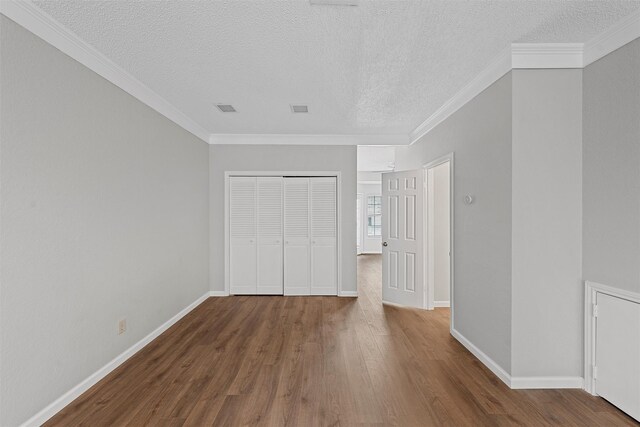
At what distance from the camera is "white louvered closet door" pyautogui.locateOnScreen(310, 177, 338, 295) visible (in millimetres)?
5047

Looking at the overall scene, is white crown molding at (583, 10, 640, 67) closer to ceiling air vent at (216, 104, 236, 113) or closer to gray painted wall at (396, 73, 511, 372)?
gray painted wall at (396, 73, 511, 372)

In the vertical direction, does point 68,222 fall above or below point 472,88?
below

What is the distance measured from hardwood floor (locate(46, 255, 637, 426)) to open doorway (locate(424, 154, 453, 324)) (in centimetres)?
75

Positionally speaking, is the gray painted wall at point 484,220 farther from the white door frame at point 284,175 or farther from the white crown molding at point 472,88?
the white door frame at point 284,175

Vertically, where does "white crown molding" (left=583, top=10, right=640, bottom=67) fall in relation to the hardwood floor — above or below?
above

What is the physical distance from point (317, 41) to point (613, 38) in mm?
2095

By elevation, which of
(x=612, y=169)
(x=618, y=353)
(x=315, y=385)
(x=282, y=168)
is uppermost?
(x=282, y=168)

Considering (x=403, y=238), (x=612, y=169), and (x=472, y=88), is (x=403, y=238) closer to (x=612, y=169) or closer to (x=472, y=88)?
(x=472, y=88)

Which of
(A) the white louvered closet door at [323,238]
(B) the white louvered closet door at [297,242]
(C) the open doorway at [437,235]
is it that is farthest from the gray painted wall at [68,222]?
(C) the open doorway at [437,235]

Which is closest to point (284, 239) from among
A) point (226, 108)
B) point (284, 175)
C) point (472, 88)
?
point (284, 175)

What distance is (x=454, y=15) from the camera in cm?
197

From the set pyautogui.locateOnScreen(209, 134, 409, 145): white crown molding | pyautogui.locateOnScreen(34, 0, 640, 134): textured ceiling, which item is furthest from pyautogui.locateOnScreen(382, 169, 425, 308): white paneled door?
pyautogui.locateOnScreen(34, 0, 640, 134): textured ceiling

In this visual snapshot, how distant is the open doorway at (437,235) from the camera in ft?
14.1

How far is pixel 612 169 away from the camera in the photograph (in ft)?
7.02
